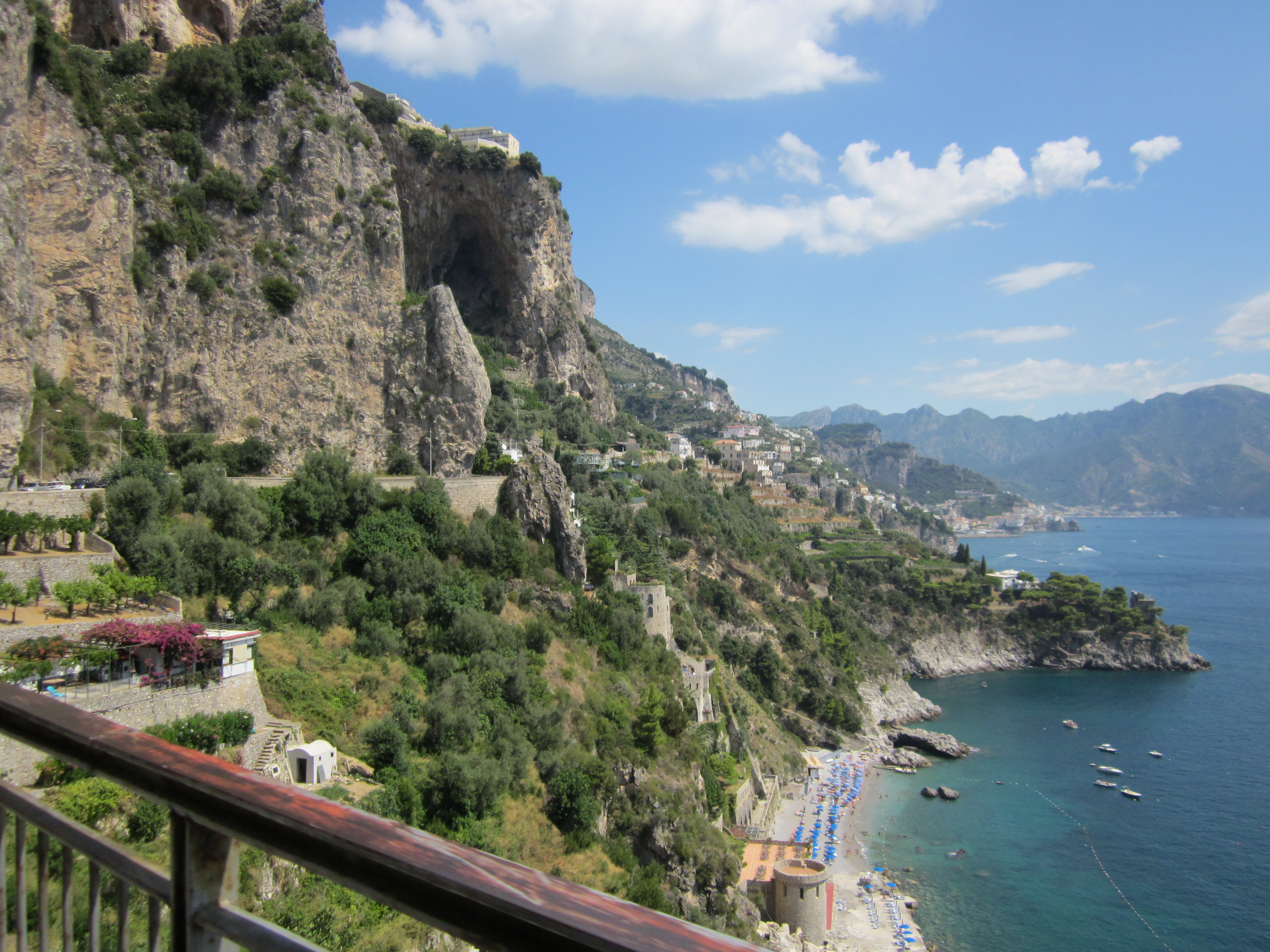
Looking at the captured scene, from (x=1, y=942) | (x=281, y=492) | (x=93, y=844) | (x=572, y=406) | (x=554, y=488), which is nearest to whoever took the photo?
(x=93, y=844)

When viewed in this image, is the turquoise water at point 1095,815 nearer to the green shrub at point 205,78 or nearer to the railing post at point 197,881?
the railing post at point 197,881

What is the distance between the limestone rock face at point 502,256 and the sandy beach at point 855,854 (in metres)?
26.3

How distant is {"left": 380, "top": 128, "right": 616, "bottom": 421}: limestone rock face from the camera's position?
39.6 m

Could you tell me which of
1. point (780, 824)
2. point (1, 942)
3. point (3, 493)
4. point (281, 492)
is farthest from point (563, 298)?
point (1, 942)

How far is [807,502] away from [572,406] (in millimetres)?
37176

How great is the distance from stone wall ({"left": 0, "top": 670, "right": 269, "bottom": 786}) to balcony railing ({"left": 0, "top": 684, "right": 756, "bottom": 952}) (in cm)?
893

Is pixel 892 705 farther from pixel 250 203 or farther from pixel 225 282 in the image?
pixel 250 203

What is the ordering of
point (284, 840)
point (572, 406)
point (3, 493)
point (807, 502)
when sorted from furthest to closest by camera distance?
point (807, 502) → point (572, 406) → point (3, 493) → point (284, 840)

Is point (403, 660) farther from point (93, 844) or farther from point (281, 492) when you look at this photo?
point (93, 844)

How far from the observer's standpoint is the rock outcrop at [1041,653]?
50406mm

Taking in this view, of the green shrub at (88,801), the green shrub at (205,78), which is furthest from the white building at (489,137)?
the green shrub at (88,801)

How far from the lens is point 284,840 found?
3.46 feet

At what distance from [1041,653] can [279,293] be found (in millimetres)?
53599

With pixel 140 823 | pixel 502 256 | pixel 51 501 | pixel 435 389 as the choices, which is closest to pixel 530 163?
pixel 502 256
